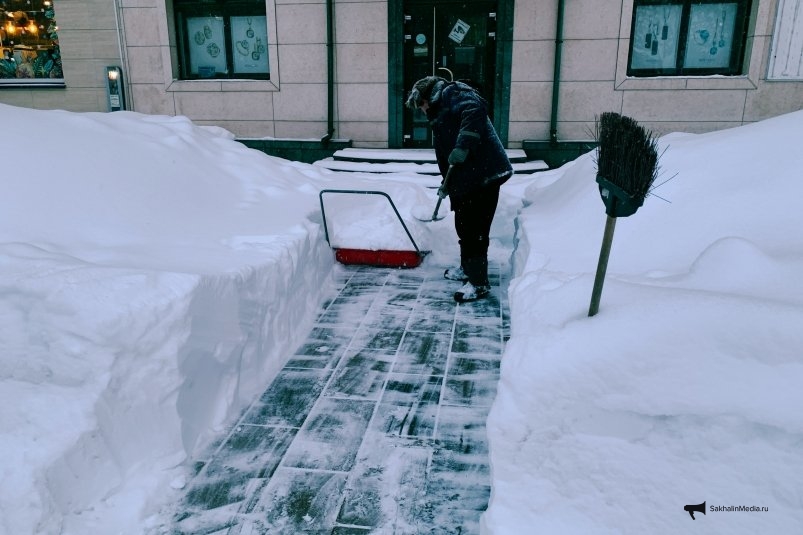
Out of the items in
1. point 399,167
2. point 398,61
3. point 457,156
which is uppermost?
point 398,61

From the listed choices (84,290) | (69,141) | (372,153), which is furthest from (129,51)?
(84,290)

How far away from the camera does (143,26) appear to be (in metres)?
10.2

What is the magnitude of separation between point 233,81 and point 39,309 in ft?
27.2

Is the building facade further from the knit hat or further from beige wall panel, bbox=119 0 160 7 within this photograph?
the knit hat

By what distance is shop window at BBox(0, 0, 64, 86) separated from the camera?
11.0 m

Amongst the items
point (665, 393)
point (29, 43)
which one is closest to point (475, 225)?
point (665, 393)

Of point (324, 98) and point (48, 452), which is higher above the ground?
point (324, 98)

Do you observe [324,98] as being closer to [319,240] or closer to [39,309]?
[319,240]

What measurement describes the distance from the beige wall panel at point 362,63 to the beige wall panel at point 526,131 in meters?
2.29

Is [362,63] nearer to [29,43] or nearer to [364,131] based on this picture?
[364,131]

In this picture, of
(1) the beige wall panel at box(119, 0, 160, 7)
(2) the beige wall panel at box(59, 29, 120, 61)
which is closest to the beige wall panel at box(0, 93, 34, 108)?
(2) the beige wall panel at box(59, 29, 120, 61)

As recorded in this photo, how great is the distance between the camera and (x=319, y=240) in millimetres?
5477

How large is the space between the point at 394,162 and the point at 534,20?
3135 mm

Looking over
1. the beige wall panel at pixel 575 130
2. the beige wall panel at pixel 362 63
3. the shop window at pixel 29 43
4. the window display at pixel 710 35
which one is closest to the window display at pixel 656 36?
the window display at pixel 710 35
